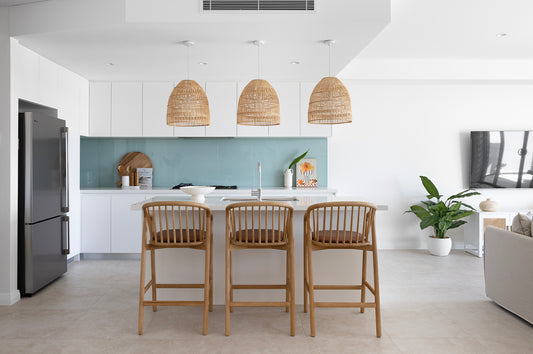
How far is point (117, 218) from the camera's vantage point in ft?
18.1

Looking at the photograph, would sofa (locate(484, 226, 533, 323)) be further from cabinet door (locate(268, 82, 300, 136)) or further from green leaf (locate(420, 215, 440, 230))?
cabinet door (locate(268, 82, 300, 136))

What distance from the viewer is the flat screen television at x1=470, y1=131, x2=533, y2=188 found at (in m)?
6.00

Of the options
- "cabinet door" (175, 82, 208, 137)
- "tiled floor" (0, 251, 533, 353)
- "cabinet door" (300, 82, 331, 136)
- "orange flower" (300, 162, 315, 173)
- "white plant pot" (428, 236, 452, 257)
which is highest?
"cabinet door" (300, 82, 331, 136)

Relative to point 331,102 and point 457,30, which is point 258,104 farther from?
point 457,30

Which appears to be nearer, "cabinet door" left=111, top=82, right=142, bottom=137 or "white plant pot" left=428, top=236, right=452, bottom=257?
"white plant pot" left=428, top=236, right=452, bottom=257

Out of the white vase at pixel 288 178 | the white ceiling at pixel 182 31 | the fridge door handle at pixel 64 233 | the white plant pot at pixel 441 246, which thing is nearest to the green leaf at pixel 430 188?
the white plant pot at pixel 441 246

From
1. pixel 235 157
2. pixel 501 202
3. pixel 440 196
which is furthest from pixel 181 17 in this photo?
pixel 501 202

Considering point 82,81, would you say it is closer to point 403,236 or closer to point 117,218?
point 117,218

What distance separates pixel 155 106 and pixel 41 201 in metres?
2.24

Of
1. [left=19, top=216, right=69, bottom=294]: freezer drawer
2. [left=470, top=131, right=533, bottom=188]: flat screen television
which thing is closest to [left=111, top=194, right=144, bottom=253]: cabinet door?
[left=19, top=216, right=69, bottom=294]: freezer drawer

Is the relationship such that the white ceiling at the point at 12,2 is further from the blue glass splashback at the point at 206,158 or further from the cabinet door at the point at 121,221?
the blue glass splashback at the point at 206,158

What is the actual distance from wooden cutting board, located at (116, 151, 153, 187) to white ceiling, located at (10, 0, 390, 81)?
5.57ft

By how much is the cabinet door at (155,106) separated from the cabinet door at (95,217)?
1111mm

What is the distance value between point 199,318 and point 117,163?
3561 mm
